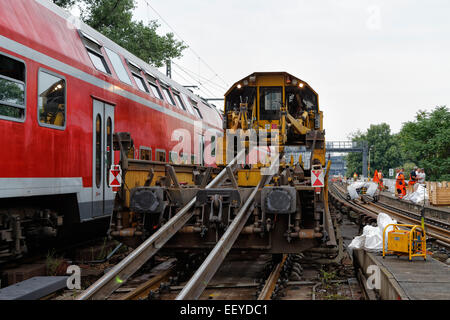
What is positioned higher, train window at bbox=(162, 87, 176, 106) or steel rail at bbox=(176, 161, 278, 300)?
train window at bbox=(162, 87, 176, 106)

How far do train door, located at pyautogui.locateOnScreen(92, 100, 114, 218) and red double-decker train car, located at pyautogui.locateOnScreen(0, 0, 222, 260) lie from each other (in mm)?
20

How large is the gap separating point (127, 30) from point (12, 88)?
20.2 meters

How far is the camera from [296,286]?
7.59 meters

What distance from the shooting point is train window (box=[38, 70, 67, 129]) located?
7949mm

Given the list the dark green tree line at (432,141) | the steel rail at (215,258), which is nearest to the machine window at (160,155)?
the steel rail at (215,258)

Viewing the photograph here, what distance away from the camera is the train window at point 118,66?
11336mm

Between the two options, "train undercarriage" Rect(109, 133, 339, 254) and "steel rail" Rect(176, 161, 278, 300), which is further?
"train undercarriage" Rect(109, 133, 339, 254)

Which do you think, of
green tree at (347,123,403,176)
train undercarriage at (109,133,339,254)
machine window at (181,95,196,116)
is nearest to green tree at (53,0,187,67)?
machine window at (181,95,196,116)

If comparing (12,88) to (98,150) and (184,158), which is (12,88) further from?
(184,158)

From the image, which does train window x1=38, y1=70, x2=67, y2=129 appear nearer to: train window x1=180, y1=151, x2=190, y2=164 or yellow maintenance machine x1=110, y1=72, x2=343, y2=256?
yellow maintenance machine x1=110, y1=72, x2=343, y2=256

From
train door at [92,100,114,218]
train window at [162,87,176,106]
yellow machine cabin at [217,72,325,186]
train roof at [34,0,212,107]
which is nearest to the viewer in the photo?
train roof at [34,0,212,107]

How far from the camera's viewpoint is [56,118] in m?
8.40

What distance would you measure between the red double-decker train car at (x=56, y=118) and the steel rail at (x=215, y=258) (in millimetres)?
3251

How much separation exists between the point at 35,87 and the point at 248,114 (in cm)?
495
